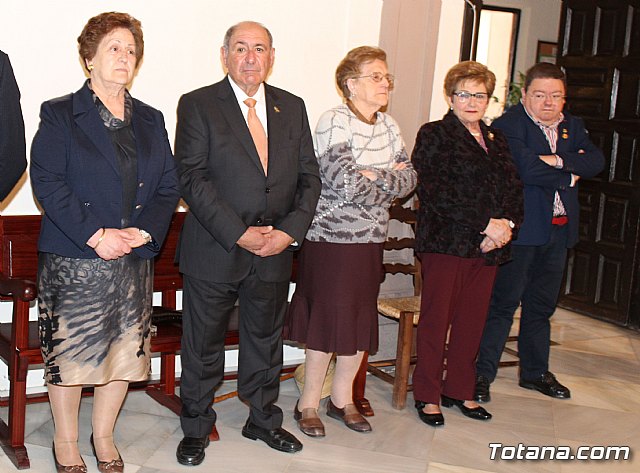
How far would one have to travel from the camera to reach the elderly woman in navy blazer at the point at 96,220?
9.87 feet

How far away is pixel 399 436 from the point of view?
3859 millimetres

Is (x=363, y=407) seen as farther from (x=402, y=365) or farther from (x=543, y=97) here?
(x=543, y=97)

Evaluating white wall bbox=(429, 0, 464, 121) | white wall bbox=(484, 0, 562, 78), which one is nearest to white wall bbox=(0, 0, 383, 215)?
white wall bbox=(429, 0, 464, 121)

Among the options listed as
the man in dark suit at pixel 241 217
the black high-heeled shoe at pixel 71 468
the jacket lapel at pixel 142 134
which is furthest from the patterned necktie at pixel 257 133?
the black high-heeled shoe at pixel 71 468

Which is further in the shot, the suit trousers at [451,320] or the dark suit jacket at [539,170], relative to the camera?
the dark suit jacket at [539,170]

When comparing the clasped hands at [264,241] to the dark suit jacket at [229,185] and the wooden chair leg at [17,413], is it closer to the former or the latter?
the dark suit jacket at [229,185]

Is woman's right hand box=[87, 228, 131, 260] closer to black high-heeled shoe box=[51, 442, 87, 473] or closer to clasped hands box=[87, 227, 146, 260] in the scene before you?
clasped hands box=[87, 227, 146, 260]

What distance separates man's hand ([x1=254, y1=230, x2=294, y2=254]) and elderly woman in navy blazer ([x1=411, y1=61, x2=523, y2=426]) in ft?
2.74

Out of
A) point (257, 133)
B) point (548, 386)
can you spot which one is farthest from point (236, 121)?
point (548, 386)

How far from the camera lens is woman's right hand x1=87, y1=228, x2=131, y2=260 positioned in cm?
300

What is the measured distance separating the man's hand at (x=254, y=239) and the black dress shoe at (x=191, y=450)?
815 mm

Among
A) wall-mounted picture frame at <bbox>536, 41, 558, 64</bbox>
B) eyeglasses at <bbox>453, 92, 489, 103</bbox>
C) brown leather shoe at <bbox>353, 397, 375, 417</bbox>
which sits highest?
wall-mounted picture frame at <bbox>536, 41, 558, 64</bbox>

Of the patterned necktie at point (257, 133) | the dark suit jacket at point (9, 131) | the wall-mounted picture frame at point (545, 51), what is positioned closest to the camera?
the dark suit jacket at point (9, 131)

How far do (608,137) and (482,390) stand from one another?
2.64m
